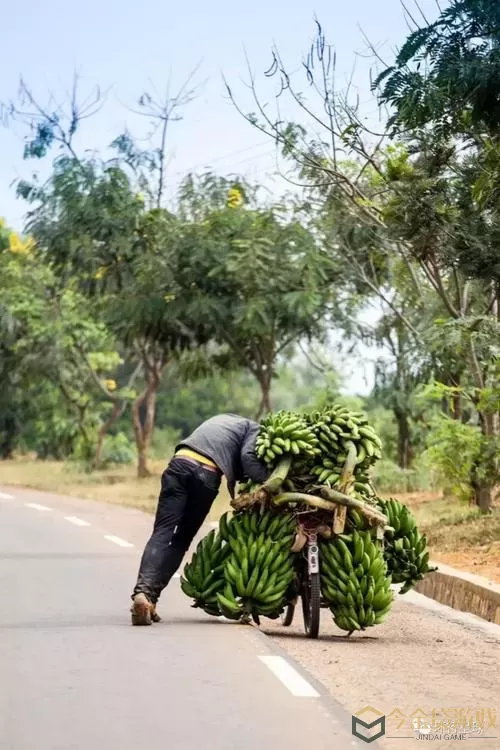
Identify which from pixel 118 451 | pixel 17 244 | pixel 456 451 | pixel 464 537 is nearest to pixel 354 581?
pixel 464 537

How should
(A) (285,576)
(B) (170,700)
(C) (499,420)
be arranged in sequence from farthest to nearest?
(C) (499,420)
(A) (285,576)
(B) (170,700)

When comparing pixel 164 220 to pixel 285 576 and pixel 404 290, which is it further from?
pixel 285 576

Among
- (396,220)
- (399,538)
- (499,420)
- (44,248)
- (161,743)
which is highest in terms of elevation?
(44,248)

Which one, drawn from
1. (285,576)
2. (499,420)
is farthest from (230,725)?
(499,420)

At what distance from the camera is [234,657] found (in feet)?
31.8

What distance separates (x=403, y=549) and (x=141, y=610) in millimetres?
1975

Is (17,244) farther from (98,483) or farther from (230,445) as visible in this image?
(230,445)

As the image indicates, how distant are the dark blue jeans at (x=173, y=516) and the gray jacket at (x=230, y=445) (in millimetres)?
115

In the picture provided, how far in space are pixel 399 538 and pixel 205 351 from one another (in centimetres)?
2421

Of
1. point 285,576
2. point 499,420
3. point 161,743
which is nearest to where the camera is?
point 161,743

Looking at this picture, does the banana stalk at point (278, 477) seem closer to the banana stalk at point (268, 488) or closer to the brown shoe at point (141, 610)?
the banana stalk at point (268, 488)

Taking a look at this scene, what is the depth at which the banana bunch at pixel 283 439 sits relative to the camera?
10.8 m
